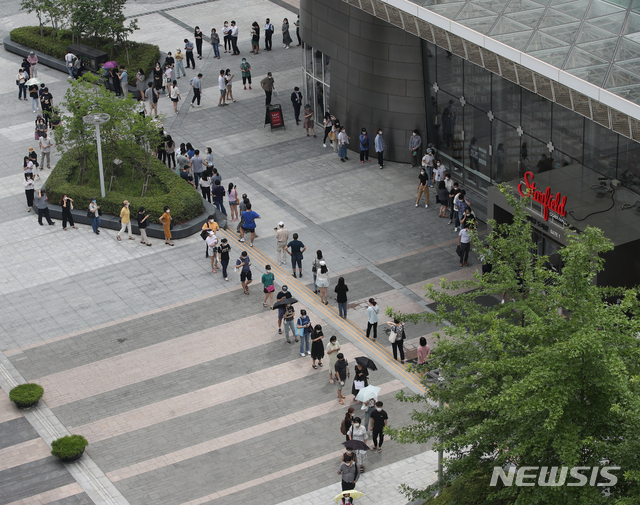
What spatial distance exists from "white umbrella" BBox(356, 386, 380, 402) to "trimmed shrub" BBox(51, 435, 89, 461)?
244 inches

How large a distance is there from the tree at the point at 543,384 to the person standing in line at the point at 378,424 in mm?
4918

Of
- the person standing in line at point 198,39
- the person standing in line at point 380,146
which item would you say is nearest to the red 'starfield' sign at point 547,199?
the person standing in line at point 380,146

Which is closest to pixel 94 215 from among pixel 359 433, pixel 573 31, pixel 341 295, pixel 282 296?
pixel 282 296

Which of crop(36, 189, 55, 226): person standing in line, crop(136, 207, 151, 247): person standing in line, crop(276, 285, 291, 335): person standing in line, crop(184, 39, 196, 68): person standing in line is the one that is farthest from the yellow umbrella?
crop(184, 39, 196, 68): person standing in line

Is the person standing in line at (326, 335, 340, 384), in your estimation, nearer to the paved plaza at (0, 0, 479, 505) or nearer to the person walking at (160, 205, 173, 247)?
the paved plaza at (0, 0, 479, 505)

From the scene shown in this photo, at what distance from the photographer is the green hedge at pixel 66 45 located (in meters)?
45.5

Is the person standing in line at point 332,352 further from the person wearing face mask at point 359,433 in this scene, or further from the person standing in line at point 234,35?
the person standing in line at point 234,35

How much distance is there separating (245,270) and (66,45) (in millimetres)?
23642

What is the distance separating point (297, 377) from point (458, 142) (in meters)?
12.6

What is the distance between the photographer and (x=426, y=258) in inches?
1208

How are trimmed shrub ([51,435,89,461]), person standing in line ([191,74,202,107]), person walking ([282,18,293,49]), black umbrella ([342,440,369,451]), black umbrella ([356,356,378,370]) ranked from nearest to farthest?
black umbrella ([342,440,369,451])
trimmed shrub ([51,435,89,461])
black umbrella ([356,356,378,370])
person standing in line ([191,74,202,107])
person walking ([282,18,293,49])

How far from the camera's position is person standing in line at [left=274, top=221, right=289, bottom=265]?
29.9 m

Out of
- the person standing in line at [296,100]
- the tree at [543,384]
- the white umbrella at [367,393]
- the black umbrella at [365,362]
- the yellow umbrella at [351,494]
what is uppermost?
the tree at [543,384]

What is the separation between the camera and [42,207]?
33.1 metres
